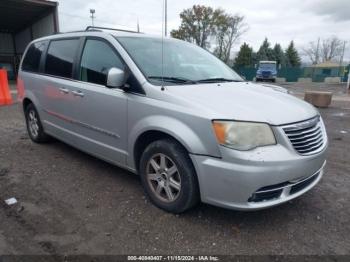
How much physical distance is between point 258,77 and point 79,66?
34.5 meters

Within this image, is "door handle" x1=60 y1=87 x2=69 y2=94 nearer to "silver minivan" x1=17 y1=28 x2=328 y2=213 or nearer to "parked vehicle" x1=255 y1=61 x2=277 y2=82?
"silver minivan" x1=17 y1=28 x2=328 y2=213

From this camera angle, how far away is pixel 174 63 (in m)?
3.57

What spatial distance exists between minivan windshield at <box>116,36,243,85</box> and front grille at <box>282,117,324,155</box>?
1.15 m

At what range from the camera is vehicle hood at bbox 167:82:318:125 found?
8.55 feet

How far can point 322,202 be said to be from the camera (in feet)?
11.1

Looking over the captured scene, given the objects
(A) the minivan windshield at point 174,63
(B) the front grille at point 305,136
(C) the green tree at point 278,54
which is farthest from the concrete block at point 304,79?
(B) the front grille at point 305,136

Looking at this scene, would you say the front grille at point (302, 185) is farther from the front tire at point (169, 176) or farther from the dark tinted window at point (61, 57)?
the dark tinted window at point (61, 57)

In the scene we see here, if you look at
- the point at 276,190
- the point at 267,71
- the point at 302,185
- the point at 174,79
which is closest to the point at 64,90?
the point at 174,79

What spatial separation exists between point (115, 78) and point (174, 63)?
817 millimetres

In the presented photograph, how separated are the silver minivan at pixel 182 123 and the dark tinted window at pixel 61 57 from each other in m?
0.02

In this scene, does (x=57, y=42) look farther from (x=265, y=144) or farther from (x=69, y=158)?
(x=265, y=144)

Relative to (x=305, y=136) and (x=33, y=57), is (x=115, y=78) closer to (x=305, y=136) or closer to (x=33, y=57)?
(x=305, y=136)

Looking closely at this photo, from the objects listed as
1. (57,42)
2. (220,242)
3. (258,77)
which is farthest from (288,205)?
(258,77)

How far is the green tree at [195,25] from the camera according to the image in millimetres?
45938
